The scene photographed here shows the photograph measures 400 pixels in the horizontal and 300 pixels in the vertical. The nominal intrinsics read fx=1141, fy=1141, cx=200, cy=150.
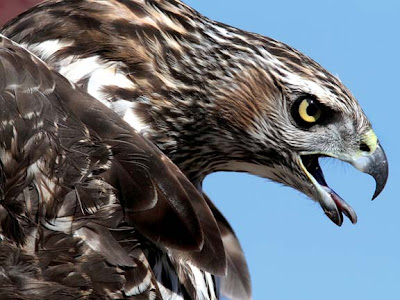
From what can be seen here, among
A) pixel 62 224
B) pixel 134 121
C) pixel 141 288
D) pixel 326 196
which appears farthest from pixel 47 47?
pixel 326 196

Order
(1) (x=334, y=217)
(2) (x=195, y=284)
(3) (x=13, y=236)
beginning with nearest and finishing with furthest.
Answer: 1. (3) (x=13, y=236)
2. (2) (x=195, y=284)
3. (1) (x=334, y=217)

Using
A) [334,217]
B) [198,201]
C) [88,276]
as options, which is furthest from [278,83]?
[88,276]

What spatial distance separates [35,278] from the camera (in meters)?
4.10

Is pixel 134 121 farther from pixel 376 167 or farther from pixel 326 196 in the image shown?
pixel 376 167

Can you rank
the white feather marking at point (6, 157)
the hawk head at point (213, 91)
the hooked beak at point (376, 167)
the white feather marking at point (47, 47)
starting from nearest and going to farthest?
the white feather marking at point (6, 157) → the white feather marking at point (47, 47) → the hawk head at point (213, 91) → the hooked beak at point (376, 167)

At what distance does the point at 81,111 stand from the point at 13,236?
53 cm

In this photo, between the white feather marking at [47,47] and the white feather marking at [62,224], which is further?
the white feather marking at [47,47]

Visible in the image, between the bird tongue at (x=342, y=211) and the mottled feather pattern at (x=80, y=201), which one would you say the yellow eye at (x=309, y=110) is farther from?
the mottled feather pattern at (x=80, y=201)

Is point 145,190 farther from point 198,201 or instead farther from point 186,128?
point 186,128

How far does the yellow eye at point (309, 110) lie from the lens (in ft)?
16.8

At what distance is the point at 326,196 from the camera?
5090mm

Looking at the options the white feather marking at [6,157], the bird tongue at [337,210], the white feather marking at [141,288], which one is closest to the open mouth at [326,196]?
the bird tongue at [337,210]

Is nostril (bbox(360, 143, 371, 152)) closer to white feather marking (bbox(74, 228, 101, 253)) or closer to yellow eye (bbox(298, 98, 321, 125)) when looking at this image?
yellow eye (bbox(298, 98, 321, 125))

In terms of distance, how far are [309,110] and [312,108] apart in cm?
2
